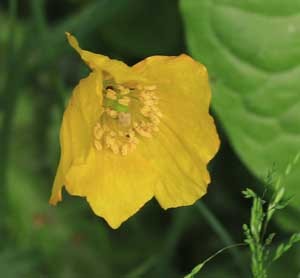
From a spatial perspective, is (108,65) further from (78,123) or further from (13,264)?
(13,264)

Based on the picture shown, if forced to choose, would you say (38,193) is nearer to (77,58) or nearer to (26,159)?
(26,159)

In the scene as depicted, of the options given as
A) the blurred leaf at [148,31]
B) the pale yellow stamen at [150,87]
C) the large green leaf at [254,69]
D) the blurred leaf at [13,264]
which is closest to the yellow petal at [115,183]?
the pale yellow stamen at [150,87]

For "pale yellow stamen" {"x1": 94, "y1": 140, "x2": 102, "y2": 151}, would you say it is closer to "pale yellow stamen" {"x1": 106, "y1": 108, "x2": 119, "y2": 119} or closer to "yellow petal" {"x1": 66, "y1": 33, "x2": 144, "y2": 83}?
"pale yellow stamen" {"x1": 106, "y1": 108, "x2": 119, "y2": 119}

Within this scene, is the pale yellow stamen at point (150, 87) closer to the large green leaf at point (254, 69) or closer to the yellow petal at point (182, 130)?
the yellow petal at point (182, 130)

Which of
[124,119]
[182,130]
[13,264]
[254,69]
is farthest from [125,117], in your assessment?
[13,264]

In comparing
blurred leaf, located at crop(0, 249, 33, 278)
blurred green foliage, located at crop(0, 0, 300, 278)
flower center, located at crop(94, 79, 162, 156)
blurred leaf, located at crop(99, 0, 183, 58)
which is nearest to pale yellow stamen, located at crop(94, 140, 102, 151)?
flower center, located at crop(94, 79, 162, 156)
